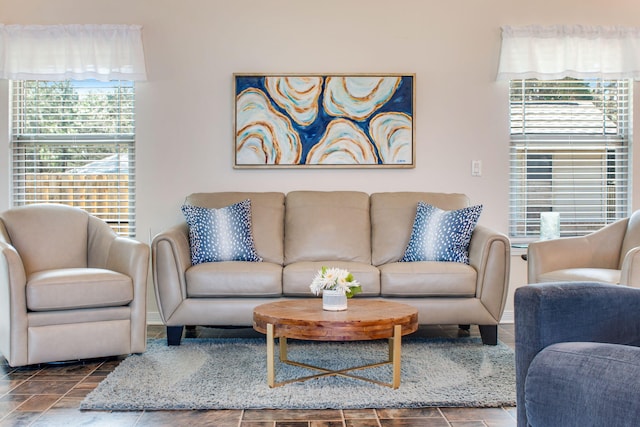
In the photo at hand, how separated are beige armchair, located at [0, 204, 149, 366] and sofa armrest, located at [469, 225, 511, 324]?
198 centimetres

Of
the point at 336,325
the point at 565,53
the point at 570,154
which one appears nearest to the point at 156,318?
the point at 336,325

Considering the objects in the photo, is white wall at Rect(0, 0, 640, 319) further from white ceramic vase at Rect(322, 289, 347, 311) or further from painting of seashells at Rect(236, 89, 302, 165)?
white ceramic vase at Rect(322, 289, 347, 311)

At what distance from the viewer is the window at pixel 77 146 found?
464 cm

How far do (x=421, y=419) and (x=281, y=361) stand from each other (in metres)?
0.98

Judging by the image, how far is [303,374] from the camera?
305 cm

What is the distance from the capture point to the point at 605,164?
15.5 feet

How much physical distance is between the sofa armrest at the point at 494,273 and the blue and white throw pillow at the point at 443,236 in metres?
0.22

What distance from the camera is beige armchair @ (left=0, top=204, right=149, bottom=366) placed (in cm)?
317

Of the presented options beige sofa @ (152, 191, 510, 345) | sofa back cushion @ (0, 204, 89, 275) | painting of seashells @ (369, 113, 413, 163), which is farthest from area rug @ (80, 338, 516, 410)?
painting of seashells @ (369, 113, 413, 163)

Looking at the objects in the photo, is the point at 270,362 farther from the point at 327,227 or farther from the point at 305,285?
the point at 327,227

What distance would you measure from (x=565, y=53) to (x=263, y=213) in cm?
250

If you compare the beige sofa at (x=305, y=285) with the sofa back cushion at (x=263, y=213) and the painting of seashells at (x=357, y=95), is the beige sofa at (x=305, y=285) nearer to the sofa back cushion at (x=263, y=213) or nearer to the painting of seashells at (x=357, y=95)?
the sofa back cushion at (x=263, y=213)

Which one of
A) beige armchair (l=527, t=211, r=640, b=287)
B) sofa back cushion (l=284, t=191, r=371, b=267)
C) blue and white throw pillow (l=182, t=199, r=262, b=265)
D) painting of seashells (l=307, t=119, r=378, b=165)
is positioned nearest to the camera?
beige armchair (l=527, t=211, r=640, b=287)

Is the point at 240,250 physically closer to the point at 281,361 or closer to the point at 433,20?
the point at 281,361
